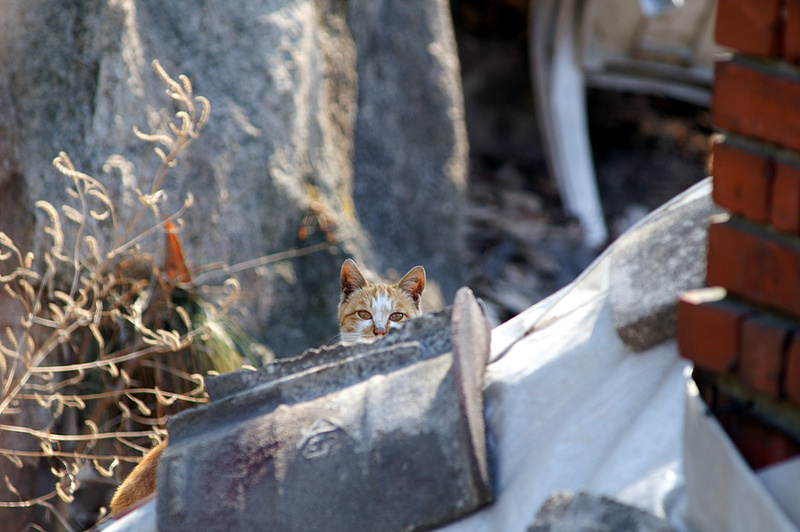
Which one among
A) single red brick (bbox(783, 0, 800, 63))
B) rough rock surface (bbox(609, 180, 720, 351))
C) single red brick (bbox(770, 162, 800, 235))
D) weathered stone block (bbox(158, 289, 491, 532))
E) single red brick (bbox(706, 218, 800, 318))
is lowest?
weathered stone block (bbox(158, 289, 491, 532))

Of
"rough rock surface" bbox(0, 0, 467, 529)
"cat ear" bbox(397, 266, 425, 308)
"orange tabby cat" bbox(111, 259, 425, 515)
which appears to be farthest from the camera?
"cat ear" bbox(397, 266, 425, 308)

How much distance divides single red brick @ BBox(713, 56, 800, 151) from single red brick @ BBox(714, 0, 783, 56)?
0.02 meters

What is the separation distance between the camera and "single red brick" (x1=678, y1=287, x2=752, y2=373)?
935mm

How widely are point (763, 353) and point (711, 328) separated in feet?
0.24

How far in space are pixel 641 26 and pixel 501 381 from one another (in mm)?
5564

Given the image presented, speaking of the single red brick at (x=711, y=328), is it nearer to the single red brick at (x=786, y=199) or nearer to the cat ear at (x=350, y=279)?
the single red brick at (x=786, y=199)

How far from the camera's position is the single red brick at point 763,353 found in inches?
35.0

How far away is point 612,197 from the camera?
23.2 feet

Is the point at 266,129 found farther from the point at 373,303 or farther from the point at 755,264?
the point at 755,264

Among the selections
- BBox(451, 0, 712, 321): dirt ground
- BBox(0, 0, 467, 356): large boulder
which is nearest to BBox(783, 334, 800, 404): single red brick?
BBox(0, 0, 467, 356): large boulder

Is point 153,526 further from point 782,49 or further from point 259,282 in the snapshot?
point 259,282

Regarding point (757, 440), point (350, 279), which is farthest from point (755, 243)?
point (350, 279)

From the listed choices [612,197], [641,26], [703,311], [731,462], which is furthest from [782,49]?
[612,197]

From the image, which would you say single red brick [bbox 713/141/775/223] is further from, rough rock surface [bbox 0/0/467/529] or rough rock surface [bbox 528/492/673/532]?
rough rock surface [bbox 0/0/467/529]
